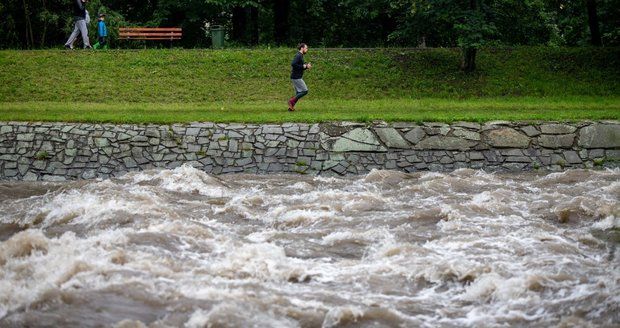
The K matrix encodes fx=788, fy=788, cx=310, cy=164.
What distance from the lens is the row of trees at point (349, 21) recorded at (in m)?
26.6

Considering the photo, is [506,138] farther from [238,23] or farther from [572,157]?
[238,23]

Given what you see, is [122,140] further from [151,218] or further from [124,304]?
[124,304]

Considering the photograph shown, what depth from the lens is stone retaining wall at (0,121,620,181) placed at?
62.2 ft

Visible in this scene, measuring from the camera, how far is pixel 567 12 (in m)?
34.7

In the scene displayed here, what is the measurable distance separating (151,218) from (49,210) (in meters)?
2.11

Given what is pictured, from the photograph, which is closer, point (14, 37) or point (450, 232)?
point (450, 232)

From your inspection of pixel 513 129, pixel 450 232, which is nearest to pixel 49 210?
pixel 450 232

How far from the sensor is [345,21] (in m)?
37.6

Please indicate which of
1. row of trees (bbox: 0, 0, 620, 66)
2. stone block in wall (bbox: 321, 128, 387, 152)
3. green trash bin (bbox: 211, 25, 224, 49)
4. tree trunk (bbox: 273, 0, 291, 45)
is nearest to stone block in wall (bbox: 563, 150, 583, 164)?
stone block in wall (bbox: 321, 128, 387, 152)

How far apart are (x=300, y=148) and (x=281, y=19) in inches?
714

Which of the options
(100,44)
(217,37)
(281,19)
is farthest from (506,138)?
(281,19)

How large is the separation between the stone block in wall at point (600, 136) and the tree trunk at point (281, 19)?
1909 cm

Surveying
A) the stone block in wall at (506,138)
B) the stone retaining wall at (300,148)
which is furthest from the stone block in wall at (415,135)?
the stone block in wall at (506,138)

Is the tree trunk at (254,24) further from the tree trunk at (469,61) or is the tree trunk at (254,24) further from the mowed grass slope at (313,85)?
the tree trunk at (469,61)
